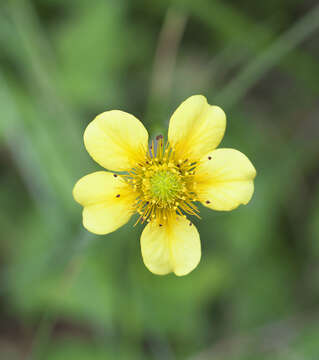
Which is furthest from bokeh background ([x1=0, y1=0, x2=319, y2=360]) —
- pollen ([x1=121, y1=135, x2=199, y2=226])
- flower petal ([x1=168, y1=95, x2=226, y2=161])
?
flower petal ([x1=168, y1=95, x2=226, y2=161])

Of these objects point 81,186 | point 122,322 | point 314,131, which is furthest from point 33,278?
point 314,131

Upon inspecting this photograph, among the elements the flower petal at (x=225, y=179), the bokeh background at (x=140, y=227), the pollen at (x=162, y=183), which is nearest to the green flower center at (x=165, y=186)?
the pollen at (x=162, y=183)

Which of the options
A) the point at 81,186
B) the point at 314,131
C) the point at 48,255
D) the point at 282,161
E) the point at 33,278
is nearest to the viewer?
the point at 81,186

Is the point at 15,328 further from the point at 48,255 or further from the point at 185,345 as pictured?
the point at 185,345

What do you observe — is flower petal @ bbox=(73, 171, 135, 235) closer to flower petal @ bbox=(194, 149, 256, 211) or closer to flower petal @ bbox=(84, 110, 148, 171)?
flower petal @ bbox=(84, 110, 148, 171)


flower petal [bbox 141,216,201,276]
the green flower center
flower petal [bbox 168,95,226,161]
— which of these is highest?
flower petal [bbox 168,95,226,161]

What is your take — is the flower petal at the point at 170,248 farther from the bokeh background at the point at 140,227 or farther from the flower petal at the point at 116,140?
the bokeh background at the point at 140,227

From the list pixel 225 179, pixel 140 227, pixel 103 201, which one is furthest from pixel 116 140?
pixel 140 227

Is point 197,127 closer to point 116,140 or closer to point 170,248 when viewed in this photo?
point 116,140
